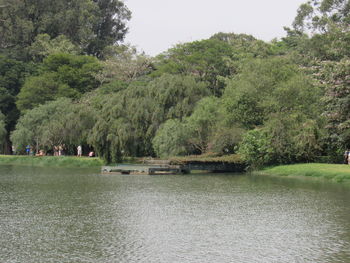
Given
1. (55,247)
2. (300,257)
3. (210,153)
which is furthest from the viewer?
(210,153)

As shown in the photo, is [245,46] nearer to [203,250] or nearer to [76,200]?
[76,200]

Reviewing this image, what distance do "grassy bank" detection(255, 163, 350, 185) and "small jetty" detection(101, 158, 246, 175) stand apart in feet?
10.1

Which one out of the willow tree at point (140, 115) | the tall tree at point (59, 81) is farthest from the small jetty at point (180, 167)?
the tall tree at point (59, 81)

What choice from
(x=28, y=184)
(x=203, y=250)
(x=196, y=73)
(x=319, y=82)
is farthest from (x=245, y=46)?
(x=203, y=250)

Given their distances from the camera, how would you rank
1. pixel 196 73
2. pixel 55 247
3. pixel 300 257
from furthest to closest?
pixel 196 73
pixel 55 247
pixel 300 257

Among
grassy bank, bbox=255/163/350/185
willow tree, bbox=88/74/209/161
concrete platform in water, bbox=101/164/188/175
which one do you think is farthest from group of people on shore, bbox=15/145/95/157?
grassy bank, bbox=255/163/350/185

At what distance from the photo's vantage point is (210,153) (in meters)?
46.9

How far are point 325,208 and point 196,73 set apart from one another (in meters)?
42.9

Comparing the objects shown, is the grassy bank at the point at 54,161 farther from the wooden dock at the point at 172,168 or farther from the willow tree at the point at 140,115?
the wooden dock at the point at 172,168

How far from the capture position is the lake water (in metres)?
15.0

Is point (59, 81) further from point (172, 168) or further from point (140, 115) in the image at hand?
point (172, 168)

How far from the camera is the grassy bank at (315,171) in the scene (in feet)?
119

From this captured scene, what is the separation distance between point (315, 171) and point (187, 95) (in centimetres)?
1648

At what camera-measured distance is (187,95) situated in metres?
51.8
